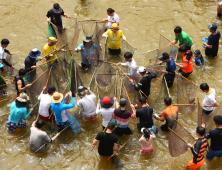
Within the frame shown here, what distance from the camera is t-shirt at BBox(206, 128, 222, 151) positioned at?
18.2 feet

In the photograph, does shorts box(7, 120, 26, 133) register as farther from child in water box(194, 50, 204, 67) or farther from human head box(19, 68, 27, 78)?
child in water box(194, 50, 204, 67)

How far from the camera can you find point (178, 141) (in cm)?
571

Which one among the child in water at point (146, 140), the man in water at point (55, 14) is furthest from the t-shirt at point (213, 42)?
the man in water at point (55, 14)

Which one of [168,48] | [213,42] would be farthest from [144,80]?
[213,42]

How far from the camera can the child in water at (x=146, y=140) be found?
18.5ft

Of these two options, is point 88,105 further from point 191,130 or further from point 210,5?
point 210,5

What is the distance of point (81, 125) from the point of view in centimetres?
721

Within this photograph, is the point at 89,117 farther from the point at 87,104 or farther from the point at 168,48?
the point at 168,48

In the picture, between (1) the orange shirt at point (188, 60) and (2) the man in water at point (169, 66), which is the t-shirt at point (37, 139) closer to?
(2) the man in water at point (169, 66)

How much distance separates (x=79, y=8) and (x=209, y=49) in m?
6.99

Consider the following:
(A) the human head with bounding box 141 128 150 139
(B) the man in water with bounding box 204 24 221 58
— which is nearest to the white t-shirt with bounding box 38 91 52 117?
(A) the human head with bounding box 141 128 150 139

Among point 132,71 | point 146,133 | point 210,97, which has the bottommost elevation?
point 146,133

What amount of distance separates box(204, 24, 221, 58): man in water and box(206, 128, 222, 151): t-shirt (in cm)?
435

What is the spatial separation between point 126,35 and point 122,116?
5.54 metres
